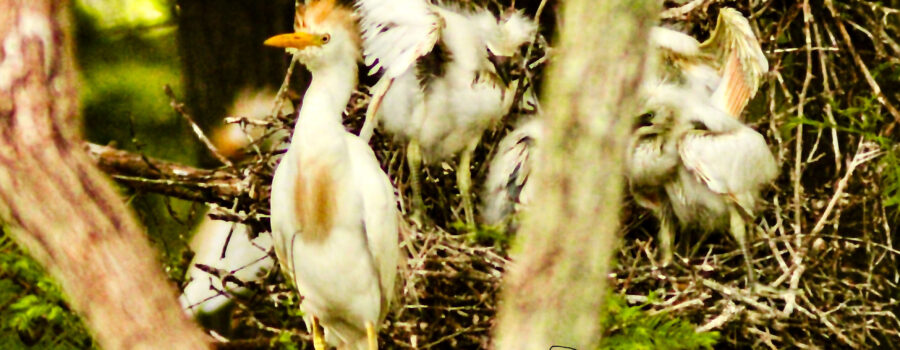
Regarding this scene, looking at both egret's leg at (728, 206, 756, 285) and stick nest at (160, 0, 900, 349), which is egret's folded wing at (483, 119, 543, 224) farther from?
egret's leg at (728, 206, 756, 285)

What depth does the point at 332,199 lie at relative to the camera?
45.2 inches

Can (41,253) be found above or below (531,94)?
above

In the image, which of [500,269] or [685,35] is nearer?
[500,269]

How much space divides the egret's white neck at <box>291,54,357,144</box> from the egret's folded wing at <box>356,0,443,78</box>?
0.46 feet

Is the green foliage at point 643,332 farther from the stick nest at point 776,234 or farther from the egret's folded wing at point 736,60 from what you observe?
the egret's folded wing at point 736,60

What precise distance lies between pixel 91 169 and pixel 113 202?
0.03 metres

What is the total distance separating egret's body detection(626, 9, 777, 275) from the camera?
1332mm

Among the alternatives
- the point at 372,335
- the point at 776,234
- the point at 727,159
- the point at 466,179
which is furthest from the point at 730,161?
the point at 372,335

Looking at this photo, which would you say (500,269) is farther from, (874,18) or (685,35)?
(874,18)

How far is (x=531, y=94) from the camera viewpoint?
158cm

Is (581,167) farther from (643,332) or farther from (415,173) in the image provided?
(415,173)

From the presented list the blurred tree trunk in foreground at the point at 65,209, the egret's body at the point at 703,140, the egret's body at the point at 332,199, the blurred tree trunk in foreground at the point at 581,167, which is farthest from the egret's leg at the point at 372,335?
the blurred tree trunk in foreground at the point at 581,167

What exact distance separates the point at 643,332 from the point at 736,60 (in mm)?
447

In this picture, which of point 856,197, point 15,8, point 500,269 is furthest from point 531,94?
point 15,8
